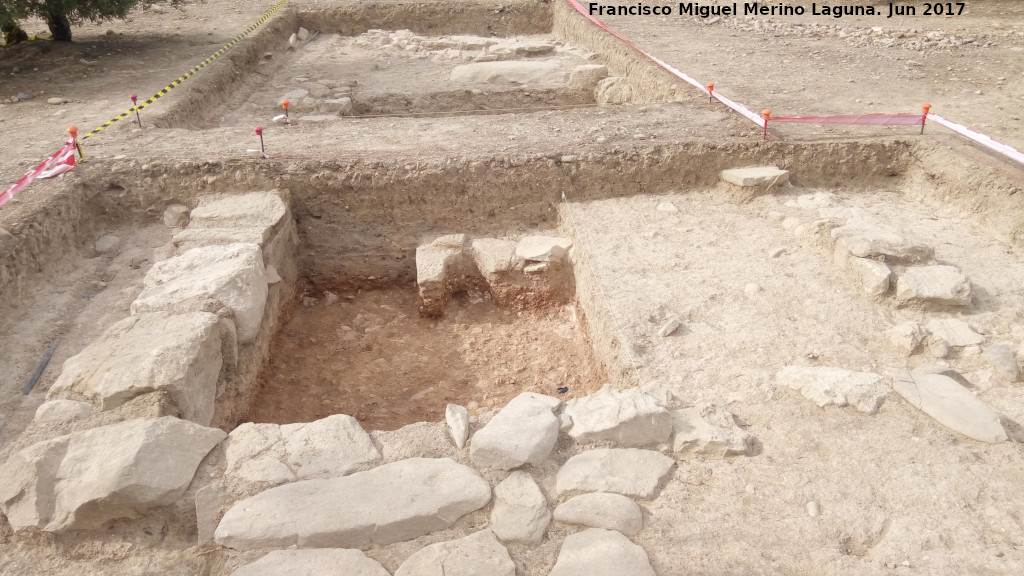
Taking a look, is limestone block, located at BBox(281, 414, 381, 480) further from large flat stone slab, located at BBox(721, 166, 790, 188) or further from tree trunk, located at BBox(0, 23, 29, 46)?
tree trunk, located at BBox(0, 23, 29, 46)

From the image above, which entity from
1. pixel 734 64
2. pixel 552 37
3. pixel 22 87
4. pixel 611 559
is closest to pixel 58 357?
pixel 611 559

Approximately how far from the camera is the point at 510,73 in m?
8.68

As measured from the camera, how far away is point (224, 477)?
254 cm

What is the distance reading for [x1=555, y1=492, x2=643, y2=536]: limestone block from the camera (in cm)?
237

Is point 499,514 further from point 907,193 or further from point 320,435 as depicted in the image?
point 907,193

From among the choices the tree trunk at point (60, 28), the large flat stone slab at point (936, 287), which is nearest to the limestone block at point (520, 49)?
the tree trunk at point (60, 28)

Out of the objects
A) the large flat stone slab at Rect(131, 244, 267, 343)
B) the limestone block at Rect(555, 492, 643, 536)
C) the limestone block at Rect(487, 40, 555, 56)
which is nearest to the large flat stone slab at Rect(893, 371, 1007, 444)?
the limestone block at Rect(555, 492, 643, 536)

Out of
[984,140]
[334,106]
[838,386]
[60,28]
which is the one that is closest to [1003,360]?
[838,386]

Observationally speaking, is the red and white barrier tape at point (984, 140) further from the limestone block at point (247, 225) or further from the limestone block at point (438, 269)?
the limestone block at point (247, 225)

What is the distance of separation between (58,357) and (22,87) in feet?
17.5

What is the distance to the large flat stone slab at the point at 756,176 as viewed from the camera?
4766 millimetres

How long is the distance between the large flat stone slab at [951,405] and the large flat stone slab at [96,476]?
3119mm

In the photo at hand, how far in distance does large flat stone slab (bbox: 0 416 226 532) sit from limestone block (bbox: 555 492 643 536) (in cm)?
148

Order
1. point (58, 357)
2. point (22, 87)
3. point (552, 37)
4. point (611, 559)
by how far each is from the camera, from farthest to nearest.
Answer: point (552, 37) < point (22, 87) < point (58, 357) < point (611, 559)
